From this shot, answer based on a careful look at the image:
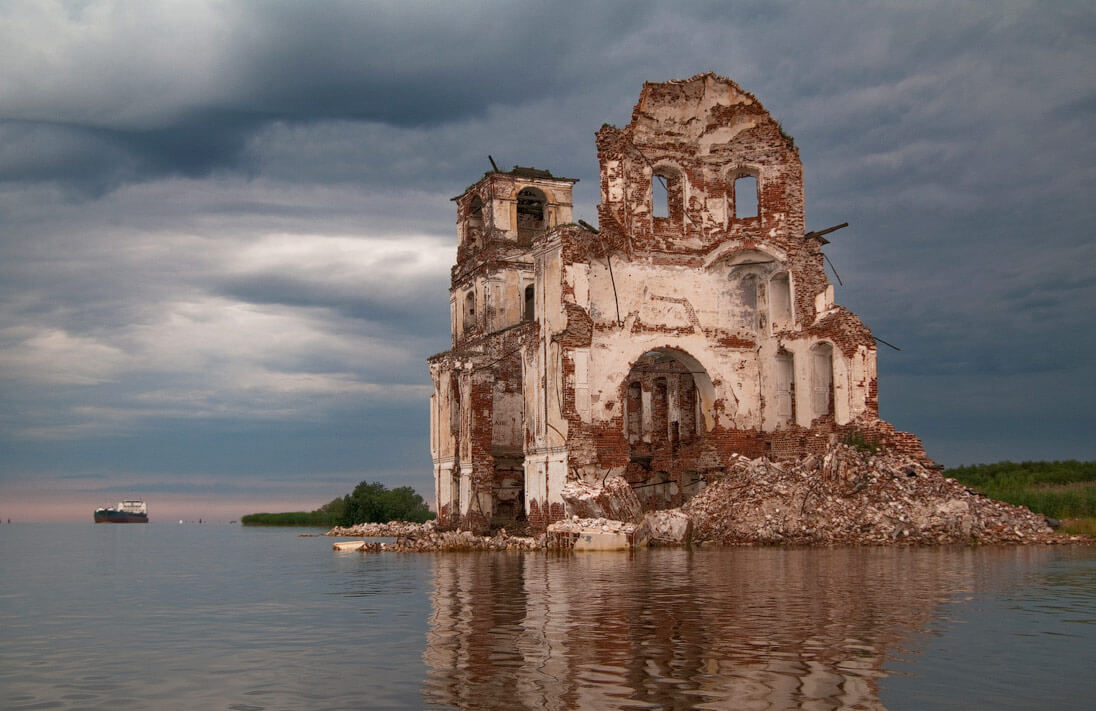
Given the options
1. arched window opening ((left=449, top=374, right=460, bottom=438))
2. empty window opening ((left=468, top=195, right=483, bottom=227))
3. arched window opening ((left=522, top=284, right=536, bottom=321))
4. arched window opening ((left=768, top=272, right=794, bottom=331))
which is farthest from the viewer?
empty window opening ((left=468, top=195, right=483, bottom=227))

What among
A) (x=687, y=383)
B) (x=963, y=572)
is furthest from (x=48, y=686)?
(x=687, y=383)

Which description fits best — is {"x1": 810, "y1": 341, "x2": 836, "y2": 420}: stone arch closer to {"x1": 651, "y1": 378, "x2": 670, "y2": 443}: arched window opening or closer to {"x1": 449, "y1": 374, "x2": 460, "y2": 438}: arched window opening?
{"x1": 651, "y1": 378, "x2": 670, "y2": 443}: arched window opening

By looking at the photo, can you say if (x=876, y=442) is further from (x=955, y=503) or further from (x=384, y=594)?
(x=384, y=594)

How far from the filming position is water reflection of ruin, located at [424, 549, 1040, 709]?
624 centimetres

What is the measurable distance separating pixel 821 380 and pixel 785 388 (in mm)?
1153

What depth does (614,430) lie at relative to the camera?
84.4 feet

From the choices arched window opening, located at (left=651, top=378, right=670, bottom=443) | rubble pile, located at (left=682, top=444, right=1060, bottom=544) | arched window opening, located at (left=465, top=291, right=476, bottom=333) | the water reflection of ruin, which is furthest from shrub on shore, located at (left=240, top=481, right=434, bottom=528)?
the water reflection of ruin

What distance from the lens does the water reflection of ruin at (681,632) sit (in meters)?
6.24

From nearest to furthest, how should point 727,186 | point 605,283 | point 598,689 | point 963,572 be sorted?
1. point 598,689
2. point 963,572
3. point 605,283
4. point 727,186

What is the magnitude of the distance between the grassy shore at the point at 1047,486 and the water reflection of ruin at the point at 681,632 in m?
9.81

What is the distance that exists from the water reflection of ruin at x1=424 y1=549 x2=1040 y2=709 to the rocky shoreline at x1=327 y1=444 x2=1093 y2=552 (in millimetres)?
5948

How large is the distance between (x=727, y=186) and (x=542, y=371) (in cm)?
767

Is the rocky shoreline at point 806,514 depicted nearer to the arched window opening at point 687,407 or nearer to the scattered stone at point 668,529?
the scattered stone at point 668,529

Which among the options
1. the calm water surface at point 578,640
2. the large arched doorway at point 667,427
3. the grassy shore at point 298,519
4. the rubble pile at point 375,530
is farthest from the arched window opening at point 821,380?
the grassy shore at point 298,519
